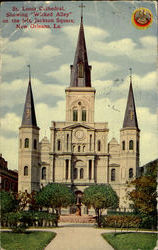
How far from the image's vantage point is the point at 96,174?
46438mm

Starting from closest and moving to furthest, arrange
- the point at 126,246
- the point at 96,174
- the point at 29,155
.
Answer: the point at 126,246
the point at 29,155
the point at 96,174

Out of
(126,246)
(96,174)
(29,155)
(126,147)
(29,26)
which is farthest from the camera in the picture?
(96,174)

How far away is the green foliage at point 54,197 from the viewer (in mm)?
37562

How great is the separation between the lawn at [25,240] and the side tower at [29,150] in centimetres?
561

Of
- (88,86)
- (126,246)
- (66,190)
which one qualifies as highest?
(88,86)

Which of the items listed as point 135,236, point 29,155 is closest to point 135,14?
point 135,236

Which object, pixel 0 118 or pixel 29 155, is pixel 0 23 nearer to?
pixel 0 118

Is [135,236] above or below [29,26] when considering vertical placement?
below

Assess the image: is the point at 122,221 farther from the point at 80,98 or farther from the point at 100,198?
the point at 80,98

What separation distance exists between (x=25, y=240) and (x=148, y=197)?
7.27m

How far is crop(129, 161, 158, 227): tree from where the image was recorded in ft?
92.0

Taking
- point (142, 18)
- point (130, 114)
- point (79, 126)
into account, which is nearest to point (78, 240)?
point (130, 114)

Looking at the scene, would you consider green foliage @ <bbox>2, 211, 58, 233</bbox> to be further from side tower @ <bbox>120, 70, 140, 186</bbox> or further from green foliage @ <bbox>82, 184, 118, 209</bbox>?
side tower @ <bbox>120, 70, 140, 186</bbox>

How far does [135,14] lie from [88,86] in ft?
43.7
